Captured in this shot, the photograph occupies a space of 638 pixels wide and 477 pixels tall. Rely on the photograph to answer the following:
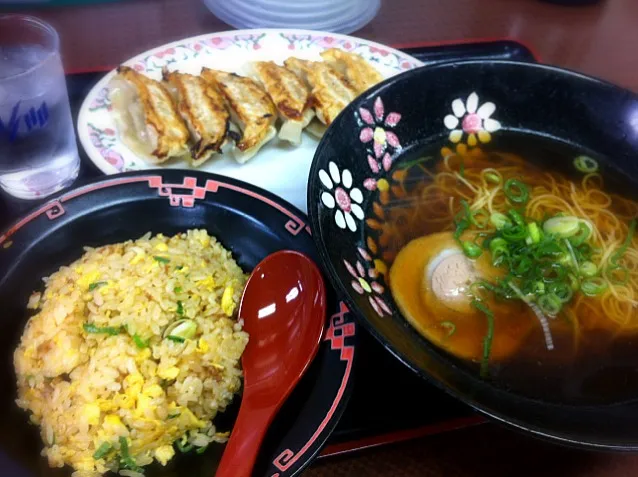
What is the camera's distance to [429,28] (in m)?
2.24

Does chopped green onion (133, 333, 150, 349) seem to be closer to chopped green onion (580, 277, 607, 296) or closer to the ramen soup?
the ramen soup

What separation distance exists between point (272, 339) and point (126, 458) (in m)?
0.34

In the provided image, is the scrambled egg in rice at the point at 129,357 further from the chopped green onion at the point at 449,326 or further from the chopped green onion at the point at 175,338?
the chopped green onion at the point at 449,326

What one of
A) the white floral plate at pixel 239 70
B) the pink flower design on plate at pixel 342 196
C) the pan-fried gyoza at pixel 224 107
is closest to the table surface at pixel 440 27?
the white floral plate at pixel 239 70

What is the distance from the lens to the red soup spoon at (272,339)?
92cm

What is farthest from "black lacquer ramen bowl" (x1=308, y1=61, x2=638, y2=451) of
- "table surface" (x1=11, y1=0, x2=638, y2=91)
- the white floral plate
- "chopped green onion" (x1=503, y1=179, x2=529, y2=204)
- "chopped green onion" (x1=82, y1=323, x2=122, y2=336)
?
"table surface" (x1=11, y1=0, x2=638, y2=91)

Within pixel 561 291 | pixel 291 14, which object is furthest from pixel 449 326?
pixel 291 14

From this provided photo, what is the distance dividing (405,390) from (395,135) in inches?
24.7

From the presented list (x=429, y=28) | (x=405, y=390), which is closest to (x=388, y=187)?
(x=405, y=390)

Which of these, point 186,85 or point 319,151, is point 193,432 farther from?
point 186,85

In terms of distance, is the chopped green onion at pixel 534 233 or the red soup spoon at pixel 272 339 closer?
the red soup spoon at pixel 272 339

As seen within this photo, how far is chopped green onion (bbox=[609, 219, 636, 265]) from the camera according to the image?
1.27 m

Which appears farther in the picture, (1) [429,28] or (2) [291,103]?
(1) [429,28]

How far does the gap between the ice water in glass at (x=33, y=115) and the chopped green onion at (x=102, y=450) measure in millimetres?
754
